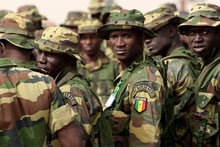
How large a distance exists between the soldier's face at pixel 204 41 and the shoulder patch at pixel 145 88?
102cm

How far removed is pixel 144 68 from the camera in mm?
5855

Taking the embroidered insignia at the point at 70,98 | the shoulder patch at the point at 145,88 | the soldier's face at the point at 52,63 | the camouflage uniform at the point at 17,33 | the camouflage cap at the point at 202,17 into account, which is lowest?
the shoulder patch at the point at 145,88

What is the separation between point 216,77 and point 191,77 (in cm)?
47

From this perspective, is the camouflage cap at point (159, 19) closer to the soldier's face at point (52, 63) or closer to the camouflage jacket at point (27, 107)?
the soldier's face at point (52, 63)

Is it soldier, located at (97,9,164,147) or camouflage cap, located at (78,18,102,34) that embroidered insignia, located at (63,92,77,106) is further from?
camouflage cap, located at (78,18,102,34)

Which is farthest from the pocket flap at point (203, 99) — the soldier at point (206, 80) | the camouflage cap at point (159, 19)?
the camouflage cap at point (159, 19)

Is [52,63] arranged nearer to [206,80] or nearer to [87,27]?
[206,80]

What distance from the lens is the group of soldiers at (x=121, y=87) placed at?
4387 millimetres

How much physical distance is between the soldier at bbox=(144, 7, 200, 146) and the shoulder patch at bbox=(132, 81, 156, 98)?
23.8 inches

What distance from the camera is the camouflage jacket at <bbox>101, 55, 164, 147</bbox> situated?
5543 mm

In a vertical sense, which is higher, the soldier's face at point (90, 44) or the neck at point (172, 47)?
the neck at point (172, 47)

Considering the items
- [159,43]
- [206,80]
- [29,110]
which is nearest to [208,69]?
[206,80]

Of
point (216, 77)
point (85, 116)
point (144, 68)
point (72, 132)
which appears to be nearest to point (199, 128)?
point (216, 77)

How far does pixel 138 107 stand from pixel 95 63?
5.44m
